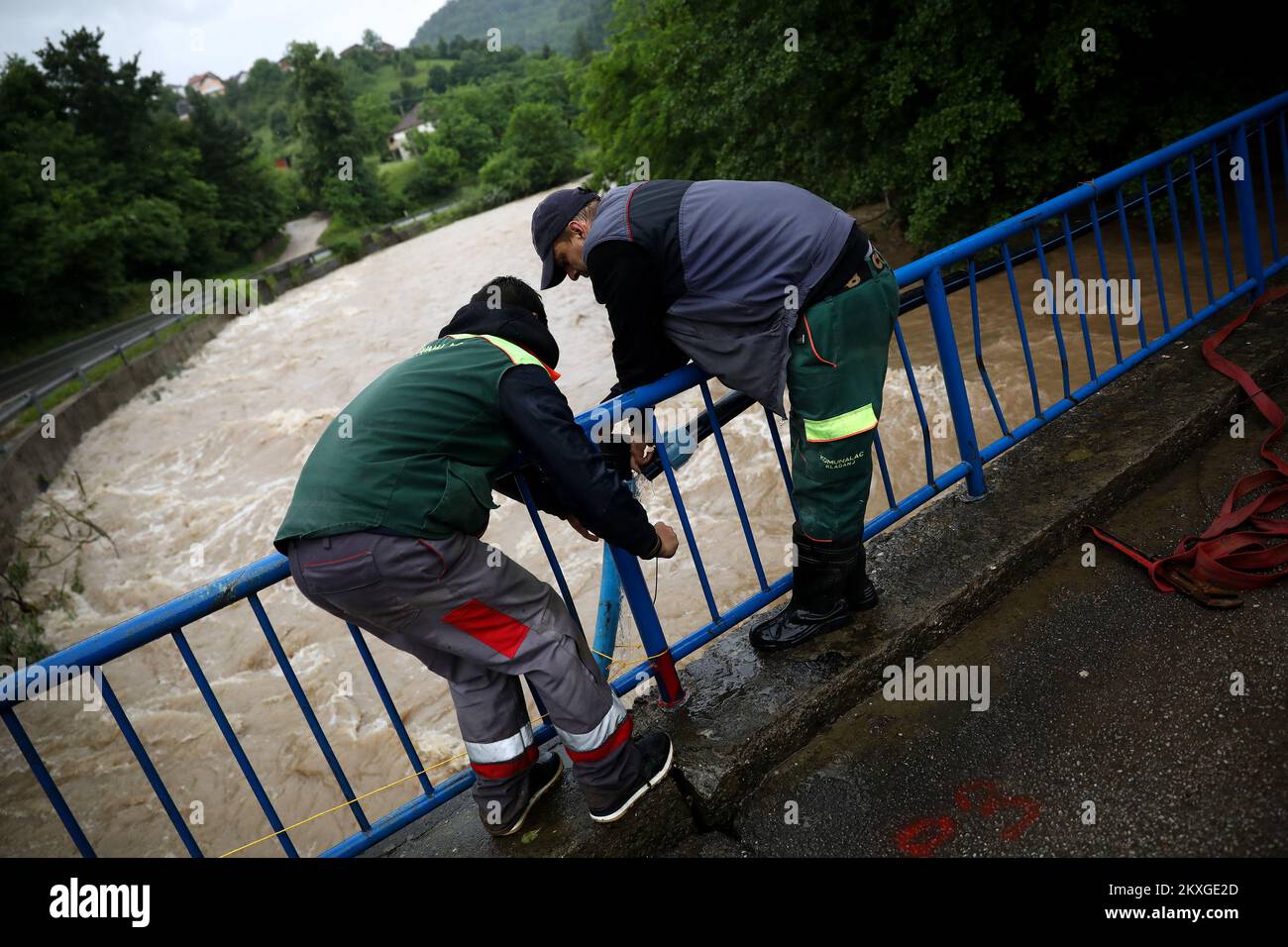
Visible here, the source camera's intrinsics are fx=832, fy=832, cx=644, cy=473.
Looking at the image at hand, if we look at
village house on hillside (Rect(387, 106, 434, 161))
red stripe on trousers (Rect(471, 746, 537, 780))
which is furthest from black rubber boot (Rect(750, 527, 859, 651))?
village house on hillside (Rect(387, 106, 434, 161))

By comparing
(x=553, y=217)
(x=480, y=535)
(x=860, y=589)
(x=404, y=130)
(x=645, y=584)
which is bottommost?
(x=860, y=589)

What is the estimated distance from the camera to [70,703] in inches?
280

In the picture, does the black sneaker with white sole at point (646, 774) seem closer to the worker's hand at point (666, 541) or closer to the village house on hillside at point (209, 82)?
the worker's hand at point (666, 541)

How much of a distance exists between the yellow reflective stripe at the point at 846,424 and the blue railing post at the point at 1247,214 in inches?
110

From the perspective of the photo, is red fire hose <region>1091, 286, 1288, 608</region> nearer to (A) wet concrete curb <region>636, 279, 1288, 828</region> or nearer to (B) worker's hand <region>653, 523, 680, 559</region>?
(A) wet concrete curb <region>636, 279, 1288, 828</region>

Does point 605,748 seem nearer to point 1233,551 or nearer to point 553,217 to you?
point 553,217

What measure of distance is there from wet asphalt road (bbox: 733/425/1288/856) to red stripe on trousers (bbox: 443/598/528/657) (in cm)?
84

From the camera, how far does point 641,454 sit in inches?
101

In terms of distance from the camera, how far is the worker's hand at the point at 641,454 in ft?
8.31

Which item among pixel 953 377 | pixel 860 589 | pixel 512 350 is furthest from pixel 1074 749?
pixel 512 350

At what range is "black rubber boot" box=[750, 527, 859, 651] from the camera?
2.59 meters

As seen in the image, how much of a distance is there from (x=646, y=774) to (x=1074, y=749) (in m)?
1.16

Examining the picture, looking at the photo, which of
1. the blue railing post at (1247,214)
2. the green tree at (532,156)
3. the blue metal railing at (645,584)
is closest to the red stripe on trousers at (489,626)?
the blue metal railing at (645,584)

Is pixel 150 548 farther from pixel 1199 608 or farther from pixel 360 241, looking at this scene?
pixel 360 241
